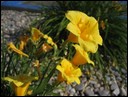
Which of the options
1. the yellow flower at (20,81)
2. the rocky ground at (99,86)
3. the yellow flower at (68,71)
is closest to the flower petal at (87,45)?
the yellow flower at (68,71)

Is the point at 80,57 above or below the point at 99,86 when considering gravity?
above

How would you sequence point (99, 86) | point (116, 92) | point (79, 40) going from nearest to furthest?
point (79, 40)
point (116, 92)
point (99, 86)

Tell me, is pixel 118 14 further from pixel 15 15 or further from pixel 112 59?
pixel 15 15

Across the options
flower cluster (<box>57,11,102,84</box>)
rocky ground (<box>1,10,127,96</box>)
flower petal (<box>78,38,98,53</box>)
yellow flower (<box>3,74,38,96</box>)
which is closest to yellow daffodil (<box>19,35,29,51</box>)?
rocky ground (<box>1,10,127,96</box>)

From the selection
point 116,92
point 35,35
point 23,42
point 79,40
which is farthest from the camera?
point 116,92

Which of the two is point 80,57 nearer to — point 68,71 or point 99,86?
point 68,71

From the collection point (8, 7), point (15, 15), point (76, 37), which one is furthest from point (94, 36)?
point (8, 7)

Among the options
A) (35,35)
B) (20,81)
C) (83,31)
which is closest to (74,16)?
(83,31)

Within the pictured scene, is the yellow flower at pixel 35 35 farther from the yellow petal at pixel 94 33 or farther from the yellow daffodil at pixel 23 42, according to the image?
the yellow petal at pixel 94 33
